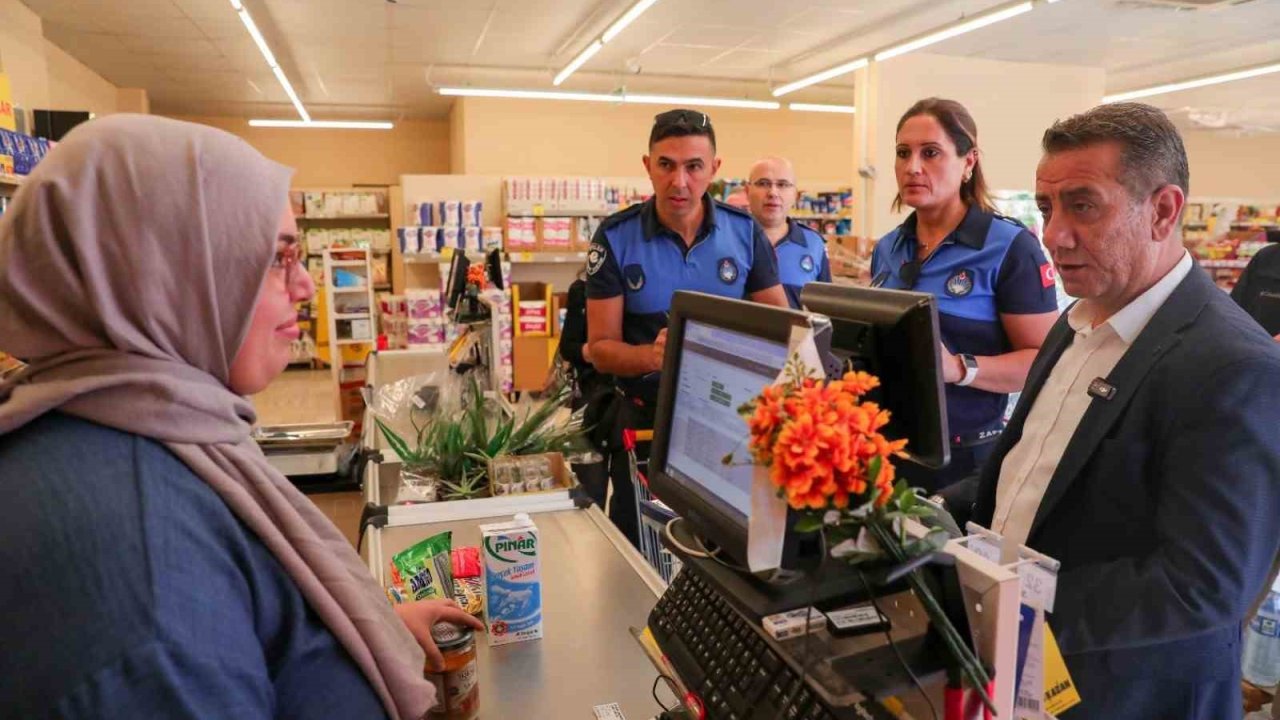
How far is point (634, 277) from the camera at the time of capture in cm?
255

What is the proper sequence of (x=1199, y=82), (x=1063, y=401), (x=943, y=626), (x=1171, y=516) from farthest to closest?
1. (x=1199, y=82)
2. (x=1063, y=401)
3. (x=1171, y=516)
4. (x=943, y=626)

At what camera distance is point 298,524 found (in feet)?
2.97

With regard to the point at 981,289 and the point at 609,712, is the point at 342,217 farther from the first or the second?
the point at 609,712

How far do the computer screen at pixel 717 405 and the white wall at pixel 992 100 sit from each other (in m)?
7.09

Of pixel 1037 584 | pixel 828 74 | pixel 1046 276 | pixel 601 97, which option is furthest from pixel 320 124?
pixel 1037 584

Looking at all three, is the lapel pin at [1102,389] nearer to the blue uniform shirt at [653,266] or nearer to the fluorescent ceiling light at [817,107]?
the blue uniform shirt at [653,266]

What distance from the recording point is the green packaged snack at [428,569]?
1.51 m

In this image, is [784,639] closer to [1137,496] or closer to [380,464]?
[1137,496]

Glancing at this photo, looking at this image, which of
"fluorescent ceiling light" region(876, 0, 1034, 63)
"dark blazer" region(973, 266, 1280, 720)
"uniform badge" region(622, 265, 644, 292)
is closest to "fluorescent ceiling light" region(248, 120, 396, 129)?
"fluorescent ceiling light" region(876, 0, 1034, 63)

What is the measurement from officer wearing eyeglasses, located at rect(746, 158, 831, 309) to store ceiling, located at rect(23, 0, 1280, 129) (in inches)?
147

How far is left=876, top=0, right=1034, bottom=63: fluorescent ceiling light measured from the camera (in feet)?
21.7

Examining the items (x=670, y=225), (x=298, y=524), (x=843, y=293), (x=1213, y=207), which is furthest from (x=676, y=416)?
(x=1213, y=207)

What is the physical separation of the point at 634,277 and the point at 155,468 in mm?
1853

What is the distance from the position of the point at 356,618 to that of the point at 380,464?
1.70 m
